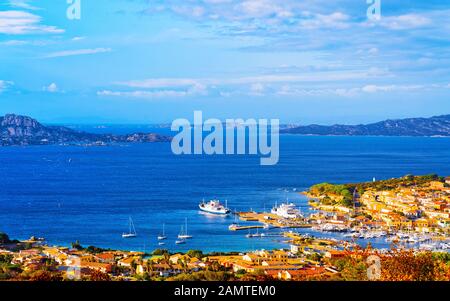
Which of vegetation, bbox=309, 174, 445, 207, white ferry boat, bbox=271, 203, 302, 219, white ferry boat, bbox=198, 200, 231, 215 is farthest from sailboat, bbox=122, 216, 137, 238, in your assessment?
vegetation, bbox=309, 174, 445, 207

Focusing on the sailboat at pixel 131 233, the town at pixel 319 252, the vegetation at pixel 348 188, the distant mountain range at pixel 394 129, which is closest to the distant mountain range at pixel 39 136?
the distant mountain range at pixel 394 129

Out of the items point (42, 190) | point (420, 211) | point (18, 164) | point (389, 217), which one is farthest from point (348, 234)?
point (18, 164)

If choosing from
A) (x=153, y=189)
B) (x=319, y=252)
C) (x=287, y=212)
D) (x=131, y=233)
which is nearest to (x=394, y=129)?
(x=153, y=189)

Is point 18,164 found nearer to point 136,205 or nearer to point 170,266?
point 136,205

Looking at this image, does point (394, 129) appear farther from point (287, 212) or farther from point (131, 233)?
point (131, 233)

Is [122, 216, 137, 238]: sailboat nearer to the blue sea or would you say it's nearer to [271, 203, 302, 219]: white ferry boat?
the blue sea
